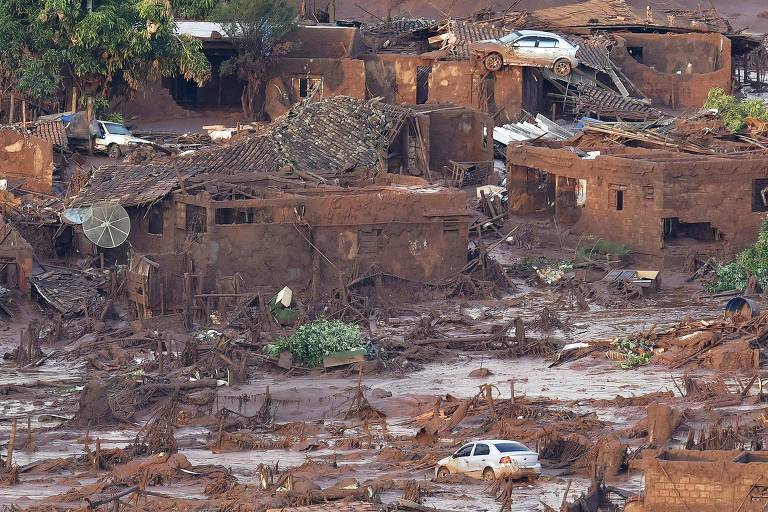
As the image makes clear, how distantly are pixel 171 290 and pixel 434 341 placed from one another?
4.79m

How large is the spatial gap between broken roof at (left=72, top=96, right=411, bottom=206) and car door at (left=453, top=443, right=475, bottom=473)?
14650 mm

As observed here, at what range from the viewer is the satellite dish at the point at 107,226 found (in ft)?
131

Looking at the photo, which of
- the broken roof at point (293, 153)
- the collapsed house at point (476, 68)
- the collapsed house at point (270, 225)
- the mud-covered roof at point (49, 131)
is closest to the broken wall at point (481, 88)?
the collapsed house at point (476, 68)

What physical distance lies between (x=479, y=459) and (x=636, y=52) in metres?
36.7

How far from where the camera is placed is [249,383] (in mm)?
33156

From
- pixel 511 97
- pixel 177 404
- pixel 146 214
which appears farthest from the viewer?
pixel 511 97

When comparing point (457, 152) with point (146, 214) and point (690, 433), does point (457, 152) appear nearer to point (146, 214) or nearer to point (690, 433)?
point (146, 214)

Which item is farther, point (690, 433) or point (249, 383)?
point (249, 383)

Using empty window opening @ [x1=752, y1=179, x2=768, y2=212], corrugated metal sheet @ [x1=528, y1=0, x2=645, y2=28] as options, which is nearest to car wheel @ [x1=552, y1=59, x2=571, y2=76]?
corrugated metal sheet @ [x1=528, y1=0, x2=645, y2=28]

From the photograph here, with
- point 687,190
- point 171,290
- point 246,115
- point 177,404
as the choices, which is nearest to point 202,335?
point 171,290

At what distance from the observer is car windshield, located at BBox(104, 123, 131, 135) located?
5049cm

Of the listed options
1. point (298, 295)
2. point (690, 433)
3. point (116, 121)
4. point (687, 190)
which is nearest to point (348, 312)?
point (298, 295)

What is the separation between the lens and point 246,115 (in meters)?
56.3

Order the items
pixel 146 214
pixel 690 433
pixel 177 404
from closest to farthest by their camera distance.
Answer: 1. pixel 690 433
2. pixel 177 404
3. pixel 146 214
